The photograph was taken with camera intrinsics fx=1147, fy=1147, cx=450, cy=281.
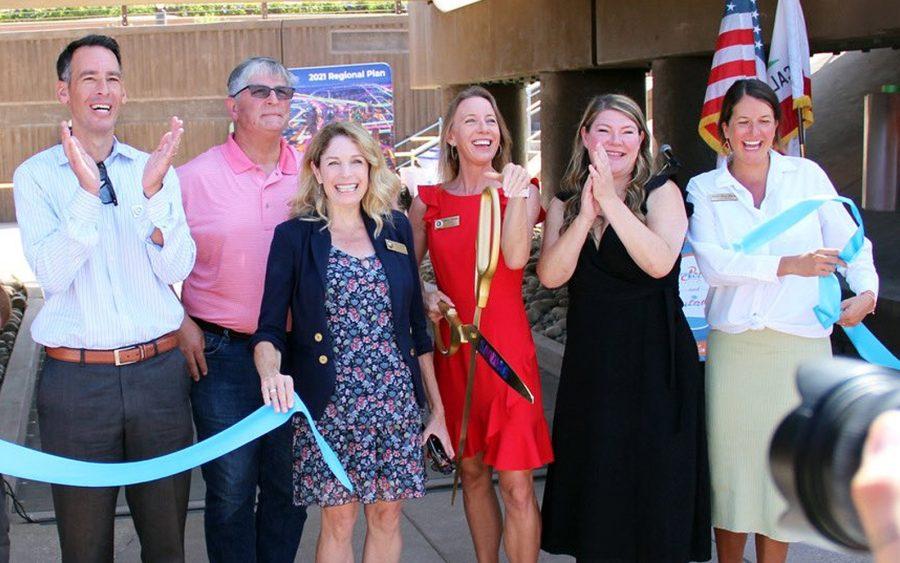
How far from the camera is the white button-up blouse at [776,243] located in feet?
14.1

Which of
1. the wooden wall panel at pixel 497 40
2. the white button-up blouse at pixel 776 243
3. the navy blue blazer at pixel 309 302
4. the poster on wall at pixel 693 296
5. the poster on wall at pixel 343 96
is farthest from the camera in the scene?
the poster on wall at pixel 343 96

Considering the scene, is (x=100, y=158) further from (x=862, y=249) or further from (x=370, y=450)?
(x=862, y=249)

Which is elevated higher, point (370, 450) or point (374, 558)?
point (370, 450)

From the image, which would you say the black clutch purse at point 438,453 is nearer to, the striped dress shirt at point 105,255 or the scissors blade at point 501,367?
the scissors blade at point 501,367

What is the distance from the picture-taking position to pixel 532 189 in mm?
4582

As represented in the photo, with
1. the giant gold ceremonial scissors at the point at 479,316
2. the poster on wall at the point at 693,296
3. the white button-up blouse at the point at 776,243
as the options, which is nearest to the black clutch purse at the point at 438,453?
the giant gold ceremonial scissors at the point at 479,316

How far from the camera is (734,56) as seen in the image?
24.7ft

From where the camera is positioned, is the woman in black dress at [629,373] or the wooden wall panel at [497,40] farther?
the wooden wall panel at [497,40]

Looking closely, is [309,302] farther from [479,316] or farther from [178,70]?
[178,70]

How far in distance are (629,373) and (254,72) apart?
6.06 ft

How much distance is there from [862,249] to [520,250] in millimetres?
1278

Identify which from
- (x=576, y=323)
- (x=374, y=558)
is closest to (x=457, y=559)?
(x=374, y=558)

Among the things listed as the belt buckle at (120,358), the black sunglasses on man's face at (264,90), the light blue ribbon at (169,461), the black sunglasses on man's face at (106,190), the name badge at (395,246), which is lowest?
the light blue ribbon at (169,461)

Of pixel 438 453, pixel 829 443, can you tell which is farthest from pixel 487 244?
pixel 829 443
